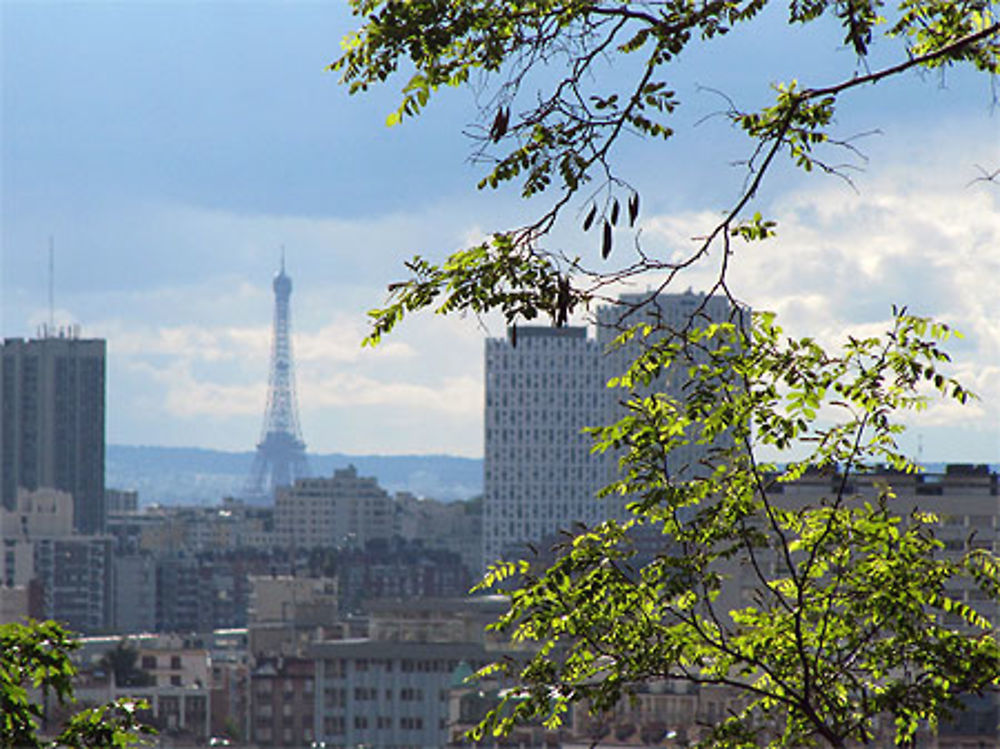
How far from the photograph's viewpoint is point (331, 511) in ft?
554

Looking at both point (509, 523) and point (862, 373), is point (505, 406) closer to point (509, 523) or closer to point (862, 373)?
point (509, 523)

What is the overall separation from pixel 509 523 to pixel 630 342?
460 ft

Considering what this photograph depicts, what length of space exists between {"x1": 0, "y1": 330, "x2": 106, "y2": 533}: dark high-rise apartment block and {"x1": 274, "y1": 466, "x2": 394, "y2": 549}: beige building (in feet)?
46.7

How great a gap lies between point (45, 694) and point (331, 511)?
163 meters

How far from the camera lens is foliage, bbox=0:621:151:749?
6723mm

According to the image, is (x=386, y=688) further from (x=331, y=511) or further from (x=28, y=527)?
(x=331, y=511)

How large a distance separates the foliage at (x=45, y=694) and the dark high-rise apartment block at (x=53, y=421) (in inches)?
6143

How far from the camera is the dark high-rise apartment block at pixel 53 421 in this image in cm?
16250

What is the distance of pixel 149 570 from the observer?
131 meters

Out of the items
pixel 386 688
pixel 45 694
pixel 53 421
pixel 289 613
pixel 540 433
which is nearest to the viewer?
pixel 45 694

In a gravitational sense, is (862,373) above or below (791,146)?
below

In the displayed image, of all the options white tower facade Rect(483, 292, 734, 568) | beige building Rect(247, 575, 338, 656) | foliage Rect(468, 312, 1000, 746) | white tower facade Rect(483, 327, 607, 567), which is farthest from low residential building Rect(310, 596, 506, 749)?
white tower facade Rect(483, 327, 607, 567)

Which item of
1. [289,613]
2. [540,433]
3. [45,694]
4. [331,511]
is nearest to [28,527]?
[540,433]

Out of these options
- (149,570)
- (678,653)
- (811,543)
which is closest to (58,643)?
(678,653)
